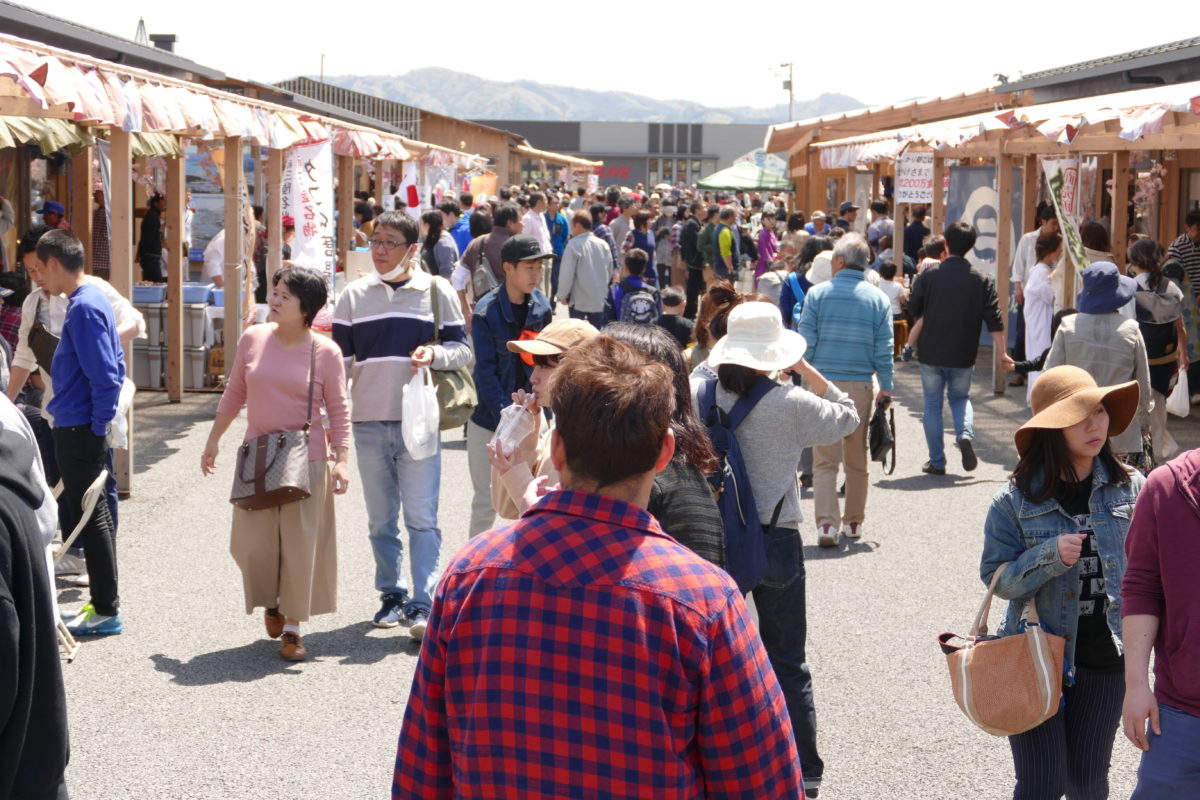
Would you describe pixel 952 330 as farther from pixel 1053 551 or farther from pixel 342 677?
pixel 1053 551

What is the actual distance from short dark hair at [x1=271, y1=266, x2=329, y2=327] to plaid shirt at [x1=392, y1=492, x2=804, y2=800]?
3.83 m

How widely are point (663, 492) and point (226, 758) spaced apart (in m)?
2.45

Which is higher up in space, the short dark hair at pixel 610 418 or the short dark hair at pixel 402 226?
the short dark hair at pixel 402 226

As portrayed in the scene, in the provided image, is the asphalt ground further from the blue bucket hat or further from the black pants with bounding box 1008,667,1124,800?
the blue bucket hat

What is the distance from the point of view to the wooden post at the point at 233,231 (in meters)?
12.7

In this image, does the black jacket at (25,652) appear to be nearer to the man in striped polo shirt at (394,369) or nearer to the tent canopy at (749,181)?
the man in striped polo shirt at (394,369)

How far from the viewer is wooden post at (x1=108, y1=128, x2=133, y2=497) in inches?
374

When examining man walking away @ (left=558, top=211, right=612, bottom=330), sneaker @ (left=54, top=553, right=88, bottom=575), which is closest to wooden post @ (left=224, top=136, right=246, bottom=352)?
man walking away @ (left=558, top=211, right=612, bottom=330)

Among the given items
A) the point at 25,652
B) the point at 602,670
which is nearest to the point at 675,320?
the point at 25,652

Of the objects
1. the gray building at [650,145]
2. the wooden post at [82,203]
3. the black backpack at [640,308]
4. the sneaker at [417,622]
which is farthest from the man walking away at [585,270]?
the gray building at [650,145]

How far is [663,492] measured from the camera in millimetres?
3494

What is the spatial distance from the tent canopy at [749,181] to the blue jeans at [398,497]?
28.2 meters

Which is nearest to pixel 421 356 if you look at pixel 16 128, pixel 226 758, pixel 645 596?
pixel 226 758

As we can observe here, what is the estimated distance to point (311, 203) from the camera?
44.3ft
